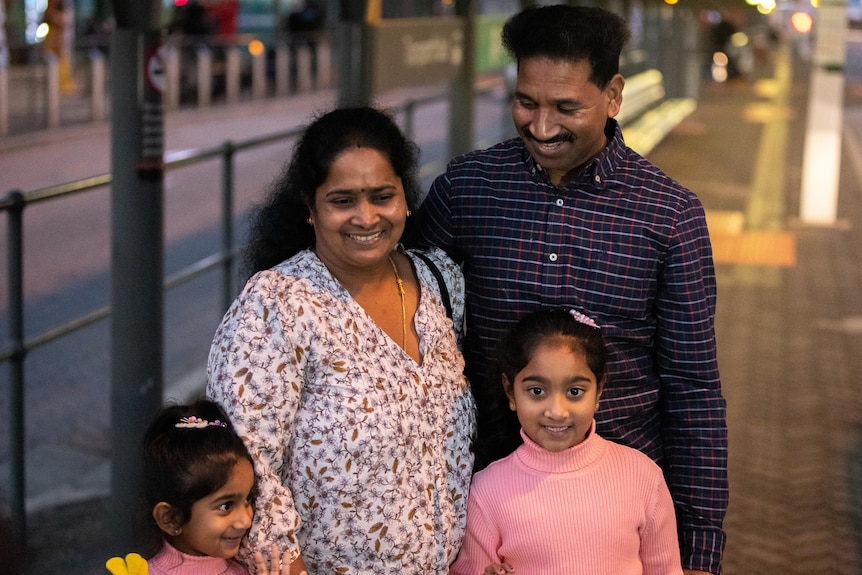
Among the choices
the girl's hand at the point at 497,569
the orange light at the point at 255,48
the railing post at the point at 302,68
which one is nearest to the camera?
the girl's hand at the point at 497,569

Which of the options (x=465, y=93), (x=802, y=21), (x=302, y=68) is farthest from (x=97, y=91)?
(x=465, y=93)

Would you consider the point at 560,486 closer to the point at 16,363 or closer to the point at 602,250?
the point at 602,250

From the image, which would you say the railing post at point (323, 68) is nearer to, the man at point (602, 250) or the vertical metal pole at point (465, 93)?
the vertical metal pole at point (465, 93)

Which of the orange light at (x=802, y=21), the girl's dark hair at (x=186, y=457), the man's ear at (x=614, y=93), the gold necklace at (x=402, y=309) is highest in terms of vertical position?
the man's ear at (x=614, y=93)

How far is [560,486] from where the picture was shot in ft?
8.72

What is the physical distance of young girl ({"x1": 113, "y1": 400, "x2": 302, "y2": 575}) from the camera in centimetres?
234

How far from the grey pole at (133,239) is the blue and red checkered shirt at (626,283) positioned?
5.60ft

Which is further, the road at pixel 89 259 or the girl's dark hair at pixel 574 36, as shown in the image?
the road at pixel 89 259

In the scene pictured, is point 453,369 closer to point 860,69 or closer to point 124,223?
point 124,223

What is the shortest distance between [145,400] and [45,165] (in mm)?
11453

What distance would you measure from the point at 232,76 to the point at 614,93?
21.9 metres

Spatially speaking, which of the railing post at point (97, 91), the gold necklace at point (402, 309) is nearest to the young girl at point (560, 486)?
the gold necklace at point (402, 309)

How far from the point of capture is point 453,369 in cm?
265

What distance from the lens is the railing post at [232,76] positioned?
23891 mm
